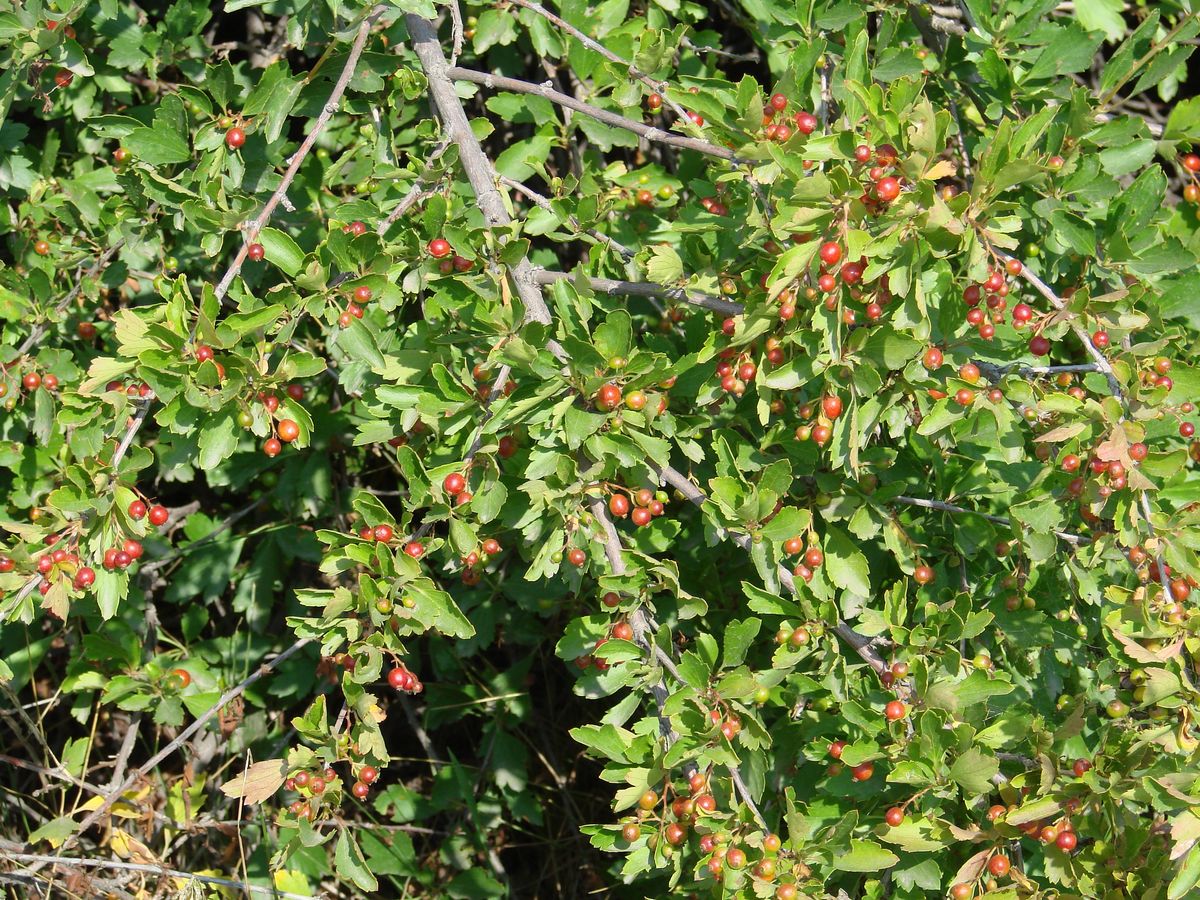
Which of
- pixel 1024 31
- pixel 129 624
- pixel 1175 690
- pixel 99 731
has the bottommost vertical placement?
pixel 99 731

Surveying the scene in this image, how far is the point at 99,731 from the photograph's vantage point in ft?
11.9

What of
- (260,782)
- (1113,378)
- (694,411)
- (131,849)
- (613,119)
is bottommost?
(131,849)

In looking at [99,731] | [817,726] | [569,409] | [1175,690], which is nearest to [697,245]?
[569,409]

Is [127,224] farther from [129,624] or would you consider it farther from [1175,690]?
[1175,690]

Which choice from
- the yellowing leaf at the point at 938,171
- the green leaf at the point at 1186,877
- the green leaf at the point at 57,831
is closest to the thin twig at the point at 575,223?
the yellowing leaf at the point at 938,171

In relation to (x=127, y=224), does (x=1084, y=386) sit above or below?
below

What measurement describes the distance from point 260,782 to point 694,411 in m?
1.18

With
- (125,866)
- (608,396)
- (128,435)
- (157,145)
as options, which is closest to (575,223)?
(608,396)

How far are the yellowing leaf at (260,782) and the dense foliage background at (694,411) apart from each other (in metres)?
0.02

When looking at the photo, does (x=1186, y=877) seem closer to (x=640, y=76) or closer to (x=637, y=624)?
(x=637, y=624)

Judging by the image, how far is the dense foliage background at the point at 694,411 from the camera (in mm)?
2012

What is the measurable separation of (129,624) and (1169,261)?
2916mm

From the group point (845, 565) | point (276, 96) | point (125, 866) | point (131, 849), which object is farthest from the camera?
point (131, 849)

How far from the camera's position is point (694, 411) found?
8.18ft
